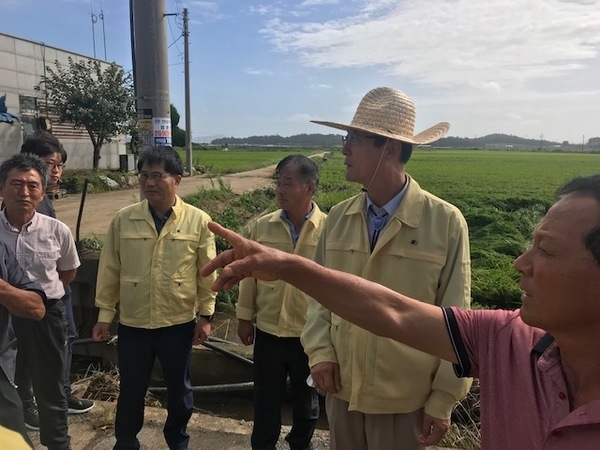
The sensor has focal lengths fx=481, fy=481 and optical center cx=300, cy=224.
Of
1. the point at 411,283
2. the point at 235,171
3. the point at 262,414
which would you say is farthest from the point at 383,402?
the point at 235,171

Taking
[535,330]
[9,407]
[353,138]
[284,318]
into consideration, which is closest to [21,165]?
[9,407]

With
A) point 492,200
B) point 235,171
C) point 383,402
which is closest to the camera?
point 383,402

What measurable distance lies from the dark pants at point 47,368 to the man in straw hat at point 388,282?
1578mm

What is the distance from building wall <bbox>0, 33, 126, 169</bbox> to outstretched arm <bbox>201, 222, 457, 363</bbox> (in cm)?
1672

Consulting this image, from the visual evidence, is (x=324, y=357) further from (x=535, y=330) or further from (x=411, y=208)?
(x=535, y=330)

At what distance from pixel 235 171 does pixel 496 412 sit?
2878 centimetres

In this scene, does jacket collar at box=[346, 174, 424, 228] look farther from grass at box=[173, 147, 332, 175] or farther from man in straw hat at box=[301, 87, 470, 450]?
grass at box=[173, 147, 332, 175]

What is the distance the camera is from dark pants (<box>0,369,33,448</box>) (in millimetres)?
2160

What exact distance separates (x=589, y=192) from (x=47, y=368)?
9.39 feet

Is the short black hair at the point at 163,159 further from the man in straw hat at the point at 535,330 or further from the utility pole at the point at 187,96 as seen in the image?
the utility pole at the point at 187,96

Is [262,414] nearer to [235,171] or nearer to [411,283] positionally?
[411,283]

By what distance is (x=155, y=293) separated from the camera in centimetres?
286

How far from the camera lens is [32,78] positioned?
1681 centimetres

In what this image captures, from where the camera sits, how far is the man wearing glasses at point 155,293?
2865 mm
